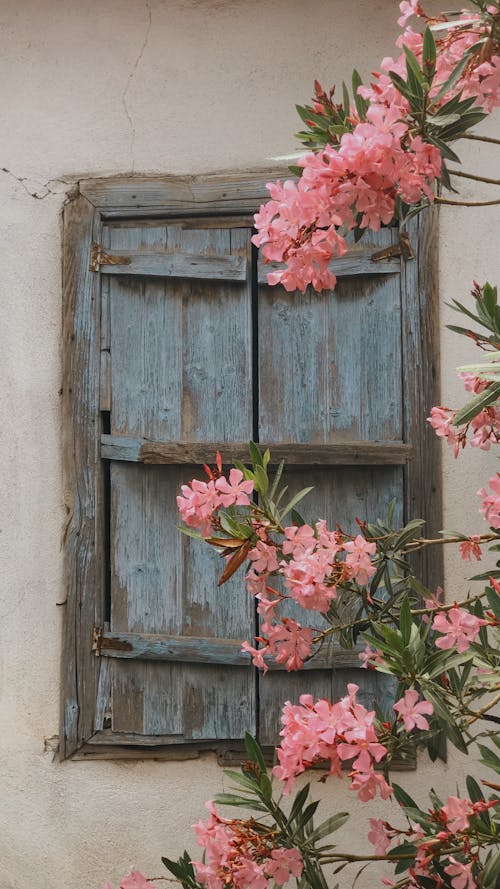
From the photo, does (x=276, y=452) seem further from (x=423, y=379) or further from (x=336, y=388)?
(x=423, y=379)

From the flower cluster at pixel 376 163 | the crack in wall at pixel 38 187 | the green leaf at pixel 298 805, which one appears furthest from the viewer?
the crack in wall at pixel 38 187

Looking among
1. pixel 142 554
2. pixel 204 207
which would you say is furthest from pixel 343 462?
pixel 204 207

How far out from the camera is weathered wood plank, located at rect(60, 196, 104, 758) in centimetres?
364

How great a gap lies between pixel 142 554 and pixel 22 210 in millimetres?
1314

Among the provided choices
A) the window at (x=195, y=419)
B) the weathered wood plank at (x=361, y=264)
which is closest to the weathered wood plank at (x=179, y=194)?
the window at (x=195, y=419)

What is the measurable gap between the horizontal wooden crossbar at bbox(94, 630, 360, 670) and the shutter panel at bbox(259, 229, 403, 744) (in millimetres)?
55

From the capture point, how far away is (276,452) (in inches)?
141

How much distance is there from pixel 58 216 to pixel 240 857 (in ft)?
7.67

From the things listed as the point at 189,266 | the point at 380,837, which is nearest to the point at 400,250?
the point at 189,266

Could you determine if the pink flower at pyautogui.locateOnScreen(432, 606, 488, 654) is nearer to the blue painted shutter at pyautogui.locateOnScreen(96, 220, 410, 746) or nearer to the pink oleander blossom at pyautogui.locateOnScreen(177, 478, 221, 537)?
the pink oleander blossom at pyautogui.locateOnScreen(177, 478, 221, 537)

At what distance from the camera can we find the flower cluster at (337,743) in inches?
87.2

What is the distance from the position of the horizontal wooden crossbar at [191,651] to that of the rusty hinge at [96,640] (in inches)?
0.5

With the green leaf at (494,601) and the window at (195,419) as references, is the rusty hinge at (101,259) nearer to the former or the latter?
the window at (195,419)

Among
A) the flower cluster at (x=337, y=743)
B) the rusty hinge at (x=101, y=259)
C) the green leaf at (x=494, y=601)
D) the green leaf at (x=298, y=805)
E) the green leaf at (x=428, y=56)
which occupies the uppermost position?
the green leaf at (x=428, y=56)
